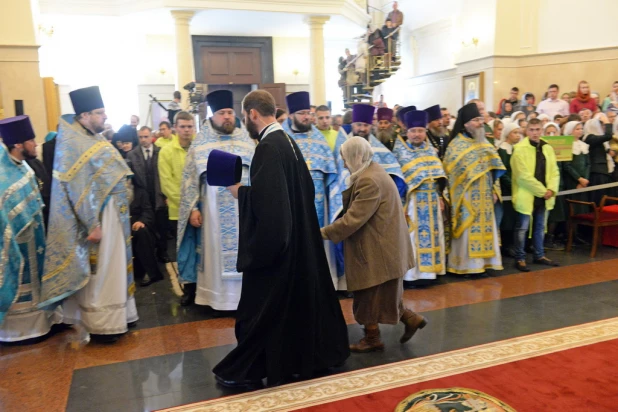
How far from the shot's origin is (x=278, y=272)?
2.99 metres

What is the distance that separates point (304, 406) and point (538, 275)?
3.60 meters

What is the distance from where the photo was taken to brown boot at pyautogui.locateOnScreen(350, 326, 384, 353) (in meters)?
3.63

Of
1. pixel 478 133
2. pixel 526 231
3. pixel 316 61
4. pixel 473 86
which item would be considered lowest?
pixel 526 231

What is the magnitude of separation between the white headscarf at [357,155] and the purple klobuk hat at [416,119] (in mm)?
1848

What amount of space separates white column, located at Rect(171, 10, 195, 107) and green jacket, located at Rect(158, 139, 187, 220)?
253 inches

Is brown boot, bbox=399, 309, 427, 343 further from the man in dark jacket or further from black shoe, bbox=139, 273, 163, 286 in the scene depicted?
the man in dark jacket

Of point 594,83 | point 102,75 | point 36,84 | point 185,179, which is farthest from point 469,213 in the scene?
point 102,75

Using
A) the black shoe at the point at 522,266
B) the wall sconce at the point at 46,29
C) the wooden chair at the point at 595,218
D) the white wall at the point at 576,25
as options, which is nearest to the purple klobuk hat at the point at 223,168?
the black shoe at the point at 522,266

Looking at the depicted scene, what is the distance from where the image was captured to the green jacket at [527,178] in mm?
5684

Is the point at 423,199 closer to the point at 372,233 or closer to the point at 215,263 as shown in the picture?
the point at 372,233

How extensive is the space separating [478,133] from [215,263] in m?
3.02

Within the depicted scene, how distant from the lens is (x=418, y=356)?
3582mm

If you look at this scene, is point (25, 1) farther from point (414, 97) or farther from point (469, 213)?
point (414, 97)

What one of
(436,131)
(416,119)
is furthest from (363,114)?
(436,131)
